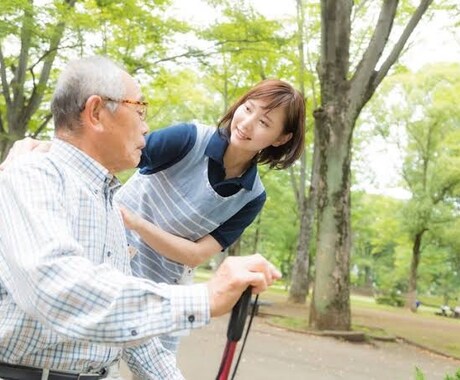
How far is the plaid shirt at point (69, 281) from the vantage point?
1.19m

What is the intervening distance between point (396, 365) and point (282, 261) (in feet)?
92.6

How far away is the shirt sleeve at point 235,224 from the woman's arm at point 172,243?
43 mm

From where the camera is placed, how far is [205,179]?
266 centimetres

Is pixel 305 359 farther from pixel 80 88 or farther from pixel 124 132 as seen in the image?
pixel 80 88

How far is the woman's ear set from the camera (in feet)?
8.81

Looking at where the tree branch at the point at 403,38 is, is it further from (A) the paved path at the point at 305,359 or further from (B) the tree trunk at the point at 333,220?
(A) the paved path at the point at 305,359

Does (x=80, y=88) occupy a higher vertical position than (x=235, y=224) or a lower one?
higher

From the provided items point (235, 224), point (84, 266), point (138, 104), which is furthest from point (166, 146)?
point (84, 266)

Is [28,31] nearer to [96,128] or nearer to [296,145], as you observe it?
[296,145]

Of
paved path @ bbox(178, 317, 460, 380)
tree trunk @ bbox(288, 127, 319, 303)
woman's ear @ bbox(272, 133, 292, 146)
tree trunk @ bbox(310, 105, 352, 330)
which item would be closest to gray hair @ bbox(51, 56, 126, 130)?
woman's ear @ bbox(272, 133, 292, 146)

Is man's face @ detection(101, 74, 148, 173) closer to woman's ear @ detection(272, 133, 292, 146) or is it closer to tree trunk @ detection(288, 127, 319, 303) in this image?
woman's ear @ detection(272, 133, 292, 146)

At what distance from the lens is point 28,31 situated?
32.1 feet

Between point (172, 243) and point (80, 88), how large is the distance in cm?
104

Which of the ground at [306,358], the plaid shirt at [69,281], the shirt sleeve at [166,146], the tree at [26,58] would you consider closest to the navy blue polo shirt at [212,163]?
the shirt sleeve at [166,146]
